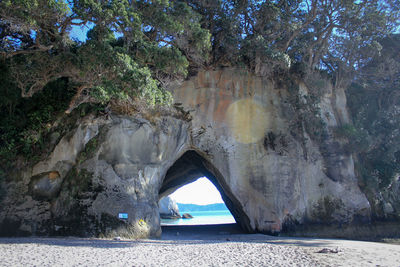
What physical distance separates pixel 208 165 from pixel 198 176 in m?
5.44

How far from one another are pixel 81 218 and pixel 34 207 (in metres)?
1.93

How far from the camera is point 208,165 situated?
54.1ft

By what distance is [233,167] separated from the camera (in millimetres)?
15648

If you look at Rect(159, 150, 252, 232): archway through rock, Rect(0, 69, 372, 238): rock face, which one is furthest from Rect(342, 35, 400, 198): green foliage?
Rect(159, 150, 252, 232): archway through rock

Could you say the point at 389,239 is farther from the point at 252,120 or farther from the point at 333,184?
the point at 252,120

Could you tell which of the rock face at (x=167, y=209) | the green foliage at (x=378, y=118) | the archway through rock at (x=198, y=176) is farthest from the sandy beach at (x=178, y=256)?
the rock face at (x=167, y=209)

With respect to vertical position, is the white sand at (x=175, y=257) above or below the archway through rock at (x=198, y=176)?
below

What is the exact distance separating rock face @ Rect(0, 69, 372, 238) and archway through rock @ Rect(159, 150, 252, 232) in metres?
0.13

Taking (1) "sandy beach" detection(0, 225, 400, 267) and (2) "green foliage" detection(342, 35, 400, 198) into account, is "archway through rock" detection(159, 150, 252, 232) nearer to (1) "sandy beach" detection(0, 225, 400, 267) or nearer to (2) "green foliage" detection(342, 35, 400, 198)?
(2) "green foliage" detection(342, 35, 400, 198)

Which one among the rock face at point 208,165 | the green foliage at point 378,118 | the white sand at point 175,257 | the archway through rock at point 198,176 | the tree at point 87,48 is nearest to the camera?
the white sand at point 175,257

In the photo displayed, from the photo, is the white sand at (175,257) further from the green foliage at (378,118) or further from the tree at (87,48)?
the green foliage at (378,118)

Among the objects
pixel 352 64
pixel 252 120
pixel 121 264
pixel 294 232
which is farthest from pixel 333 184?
pixel 121 264

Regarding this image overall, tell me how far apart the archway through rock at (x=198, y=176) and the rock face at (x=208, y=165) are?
0.43 ft

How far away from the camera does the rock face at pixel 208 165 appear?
37.6ft
